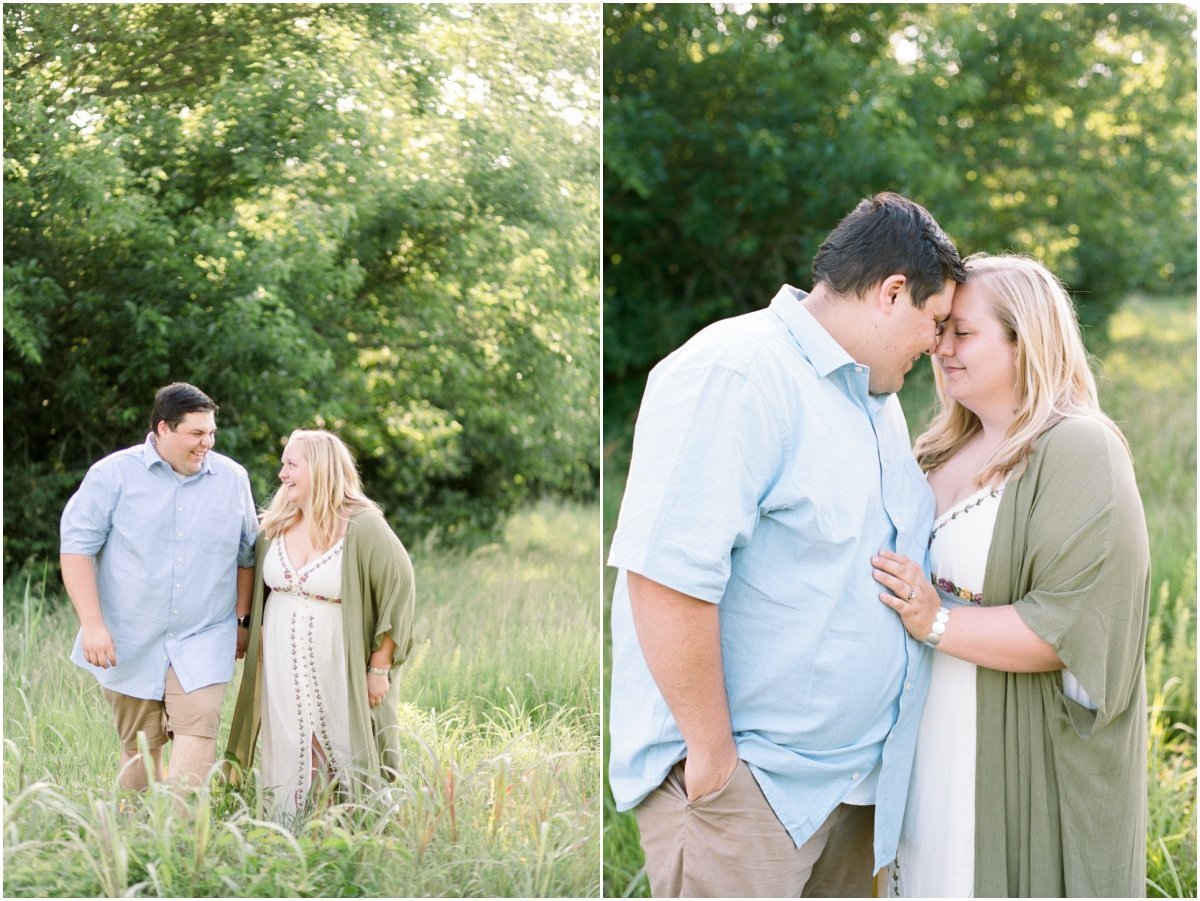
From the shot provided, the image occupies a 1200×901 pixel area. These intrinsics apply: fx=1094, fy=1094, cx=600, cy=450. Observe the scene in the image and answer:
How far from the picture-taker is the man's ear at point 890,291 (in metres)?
2.19

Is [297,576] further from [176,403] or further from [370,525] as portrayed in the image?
[176,403]

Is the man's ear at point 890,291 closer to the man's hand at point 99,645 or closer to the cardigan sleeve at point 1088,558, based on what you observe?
the cardigan sleeve at point 1088,558

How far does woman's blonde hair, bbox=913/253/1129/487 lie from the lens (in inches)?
91.3

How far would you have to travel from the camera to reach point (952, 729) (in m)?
2.38

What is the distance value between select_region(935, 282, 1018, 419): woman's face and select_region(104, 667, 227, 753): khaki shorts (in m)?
1.86

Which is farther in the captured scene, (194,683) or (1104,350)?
(1104,350)

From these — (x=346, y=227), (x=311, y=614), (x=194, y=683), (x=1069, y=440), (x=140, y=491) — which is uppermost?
(x=346, y=227)

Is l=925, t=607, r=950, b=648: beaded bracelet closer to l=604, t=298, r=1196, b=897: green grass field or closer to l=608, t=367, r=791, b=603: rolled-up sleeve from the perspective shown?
l=608, t=367, r=791, b=603: rolled-up sleeve

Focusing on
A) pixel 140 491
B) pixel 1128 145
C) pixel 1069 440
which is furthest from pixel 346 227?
pixel 1128 145

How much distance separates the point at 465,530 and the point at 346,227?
2.72 feet

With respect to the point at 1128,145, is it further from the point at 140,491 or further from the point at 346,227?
the point at 140,491

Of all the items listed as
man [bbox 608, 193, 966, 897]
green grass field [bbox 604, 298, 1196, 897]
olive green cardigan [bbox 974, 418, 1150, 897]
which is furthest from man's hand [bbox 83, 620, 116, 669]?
olive green cardigan [bbox 974, 418, 1150, 897]

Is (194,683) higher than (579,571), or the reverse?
(579,571)

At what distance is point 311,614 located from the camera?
2617mm
